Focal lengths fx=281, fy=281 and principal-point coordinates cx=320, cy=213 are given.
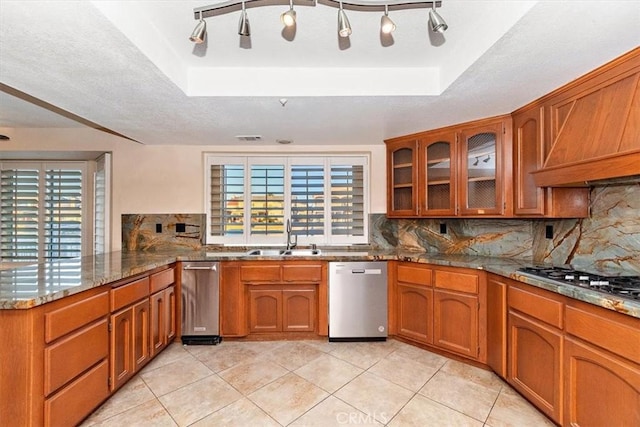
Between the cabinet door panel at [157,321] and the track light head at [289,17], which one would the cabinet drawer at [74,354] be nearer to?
the cabinet door panel at [157,321]

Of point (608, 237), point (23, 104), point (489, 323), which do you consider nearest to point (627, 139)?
point (608, 237)

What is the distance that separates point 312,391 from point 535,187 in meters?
2.30

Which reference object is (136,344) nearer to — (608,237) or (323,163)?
(323,163)

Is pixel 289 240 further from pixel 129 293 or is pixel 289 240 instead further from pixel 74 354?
pixel 74 354

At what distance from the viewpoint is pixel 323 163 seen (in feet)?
11.4

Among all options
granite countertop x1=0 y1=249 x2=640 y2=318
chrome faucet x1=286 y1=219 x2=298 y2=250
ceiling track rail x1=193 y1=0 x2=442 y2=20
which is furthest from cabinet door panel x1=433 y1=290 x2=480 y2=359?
ceiling track rail x1=193 y1=0 x2=442 y2=20

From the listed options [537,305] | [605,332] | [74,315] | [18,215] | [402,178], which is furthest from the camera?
[18,215]

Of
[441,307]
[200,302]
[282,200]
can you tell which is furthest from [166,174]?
[441,307]

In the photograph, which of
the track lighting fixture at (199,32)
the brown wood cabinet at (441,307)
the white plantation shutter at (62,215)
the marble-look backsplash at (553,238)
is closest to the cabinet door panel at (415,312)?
the brown wood cabinet at (441,307)

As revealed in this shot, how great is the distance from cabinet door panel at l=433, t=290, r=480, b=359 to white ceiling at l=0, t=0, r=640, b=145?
1587mm

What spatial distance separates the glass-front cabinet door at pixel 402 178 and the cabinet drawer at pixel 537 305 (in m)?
1.20

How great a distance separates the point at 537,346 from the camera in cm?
182

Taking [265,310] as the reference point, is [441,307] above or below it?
above

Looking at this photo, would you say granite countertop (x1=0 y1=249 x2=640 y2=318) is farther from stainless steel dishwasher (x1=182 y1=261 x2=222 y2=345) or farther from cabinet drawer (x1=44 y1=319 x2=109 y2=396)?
cabinet drawer (x1=44 y1=319 x2=109 y2=396)
